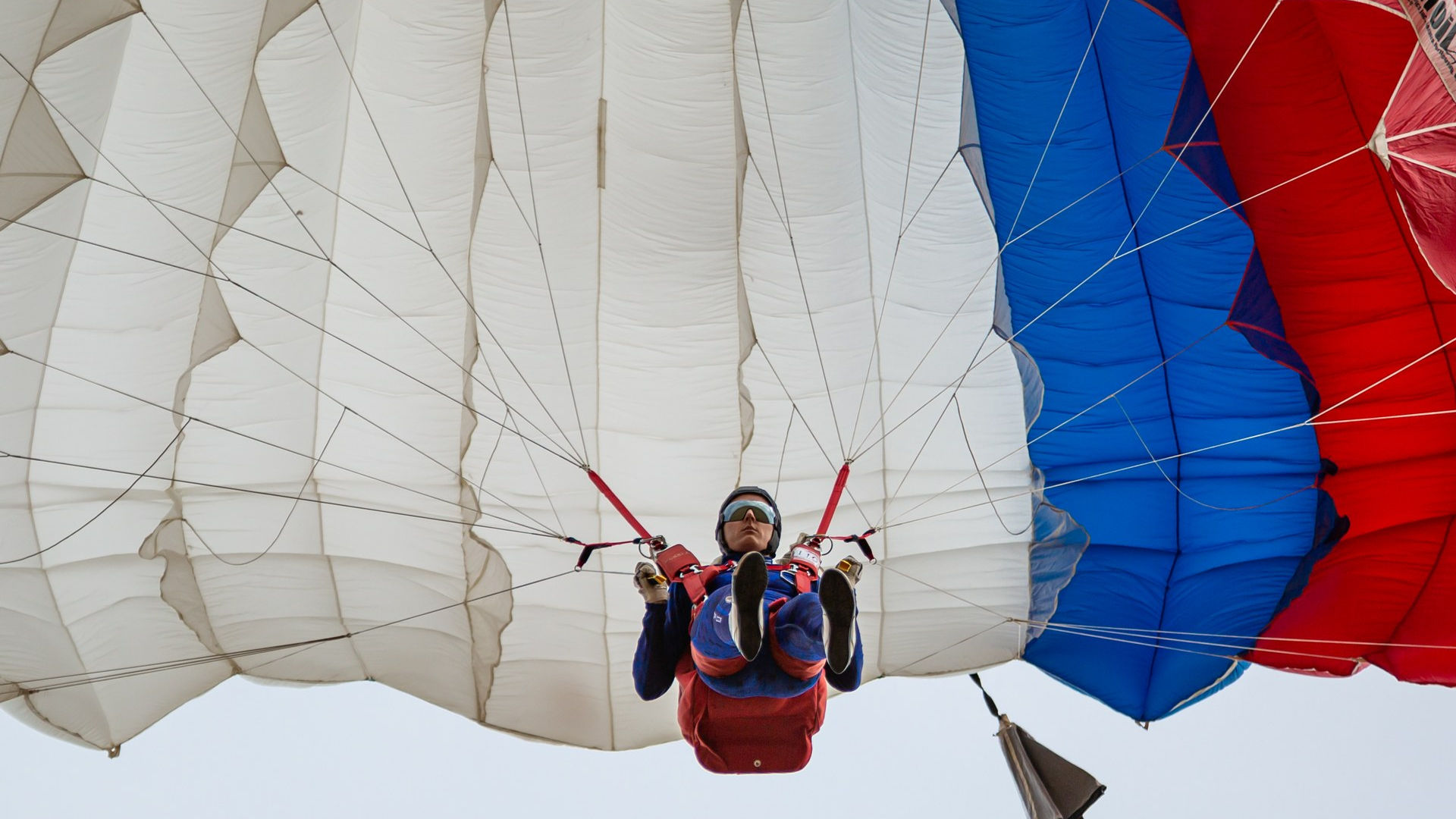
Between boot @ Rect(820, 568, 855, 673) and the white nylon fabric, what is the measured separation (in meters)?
1.48

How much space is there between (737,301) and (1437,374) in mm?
2904

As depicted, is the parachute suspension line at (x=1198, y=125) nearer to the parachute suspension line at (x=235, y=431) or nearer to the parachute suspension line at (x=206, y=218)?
the parachute suspension line at (x=235, y=431)

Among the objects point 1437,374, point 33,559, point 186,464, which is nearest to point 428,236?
point 186,464

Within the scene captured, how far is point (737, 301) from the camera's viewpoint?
5363mm

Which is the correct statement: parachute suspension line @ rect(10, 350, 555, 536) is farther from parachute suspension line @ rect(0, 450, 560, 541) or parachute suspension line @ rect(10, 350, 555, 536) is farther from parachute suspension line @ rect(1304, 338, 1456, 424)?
parachute suspension line @ rect(1304, 338, 1456, 424)

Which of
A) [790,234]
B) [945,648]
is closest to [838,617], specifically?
[790,234]

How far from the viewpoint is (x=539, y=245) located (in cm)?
527

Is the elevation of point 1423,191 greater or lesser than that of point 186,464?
greater

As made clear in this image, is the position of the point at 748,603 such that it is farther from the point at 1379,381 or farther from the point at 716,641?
the point at 1379,381

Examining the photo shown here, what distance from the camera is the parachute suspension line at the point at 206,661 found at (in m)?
5.35

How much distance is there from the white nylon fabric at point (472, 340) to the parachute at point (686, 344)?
0.02 m

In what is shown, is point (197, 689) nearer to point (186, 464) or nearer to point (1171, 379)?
point (186, 464)

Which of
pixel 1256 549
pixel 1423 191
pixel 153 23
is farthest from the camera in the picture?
pixel 1256 549

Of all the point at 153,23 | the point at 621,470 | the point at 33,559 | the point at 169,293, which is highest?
the point at 153,23
